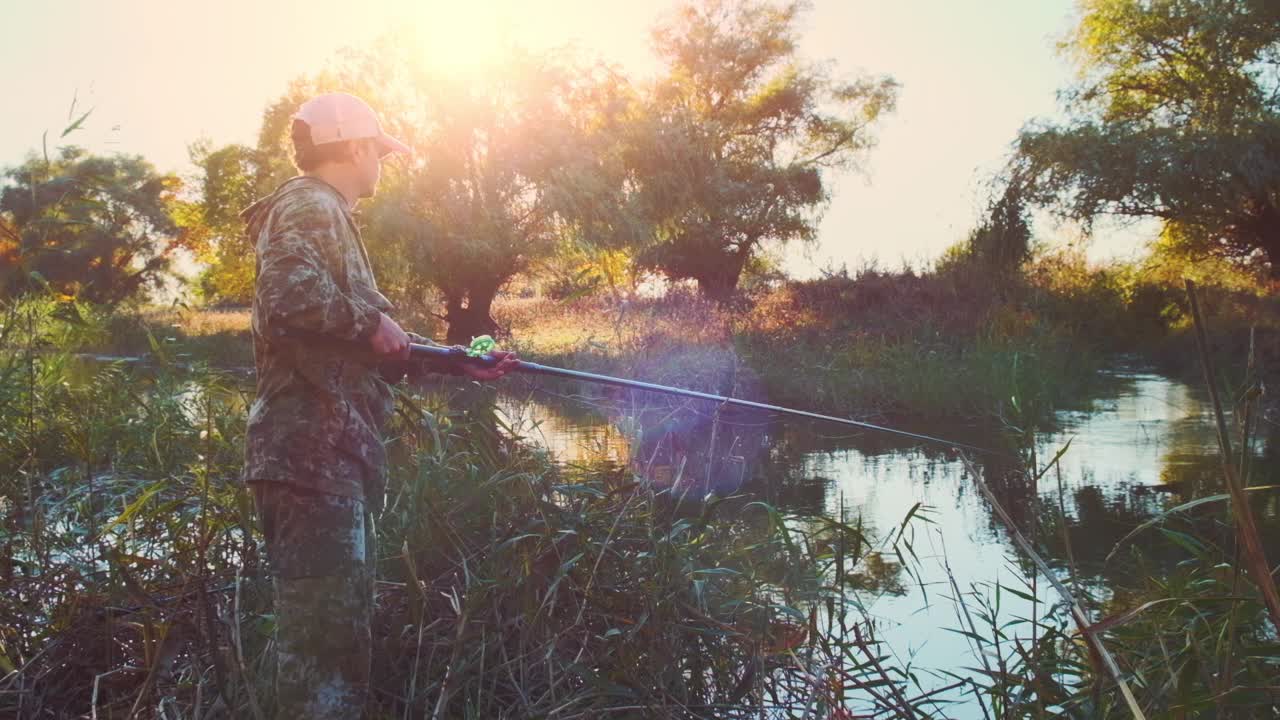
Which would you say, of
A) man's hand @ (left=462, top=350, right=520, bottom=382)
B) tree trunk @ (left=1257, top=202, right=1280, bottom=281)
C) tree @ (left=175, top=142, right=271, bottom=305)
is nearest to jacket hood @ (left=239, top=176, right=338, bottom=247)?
man's hand @ (left=462, top=350, right=520, bottom=382)

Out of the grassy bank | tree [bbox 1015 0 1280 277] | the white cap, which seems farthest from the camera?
tree [bbox 1015 0 1280 277]

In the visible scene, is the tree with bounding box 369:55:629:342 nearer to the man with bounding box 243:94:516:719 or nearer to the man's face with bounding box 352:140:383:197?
the man's face with bounding box 352:140:383:197

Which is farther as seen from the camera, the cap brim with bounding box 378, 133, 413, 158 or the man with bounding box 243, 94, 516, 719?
the cap brim with bounding box 378, 133, 413, 158

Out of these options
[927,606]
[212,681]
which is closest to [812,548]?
[927,606]

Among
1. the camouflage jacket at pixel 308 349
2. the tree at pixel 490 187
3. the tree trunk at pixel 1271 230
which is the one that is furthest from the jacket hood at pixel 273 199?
the tree trunk at pixel 1271 230

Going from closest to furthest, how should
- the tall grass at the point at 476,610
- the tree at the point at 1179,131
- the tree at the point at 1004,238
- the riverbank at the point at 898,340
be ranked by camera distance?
the tall grass at the point at 476,610
the riverbank at the point at 898,340
the tree at the point at 1004,238
the tree at the point at 1179,131

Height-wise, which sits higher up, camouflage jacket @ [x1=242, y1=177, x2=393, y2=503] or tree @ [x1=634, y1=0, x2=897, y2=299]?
tree @ [x1=634, y1=0, x2=897, y2=299]

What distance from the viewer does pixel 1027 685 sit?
2.63 metres

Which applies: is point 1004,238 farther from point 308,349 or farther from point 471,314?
point 308,349

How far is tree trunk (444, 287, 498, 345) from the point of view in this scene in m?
21.9

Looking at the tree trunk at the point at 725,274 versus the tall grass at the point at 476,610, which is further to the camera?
the tree trunk at the point at 725,274

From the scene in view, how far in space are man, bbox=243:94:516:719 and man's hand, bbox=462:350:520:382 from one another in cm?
39

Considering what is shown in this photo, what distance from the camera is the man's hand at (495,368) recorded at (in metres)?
2.91

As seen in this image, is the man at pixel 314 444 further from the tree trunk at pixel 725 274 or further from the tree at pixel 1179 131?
the tree trunk at pixel 725 274
